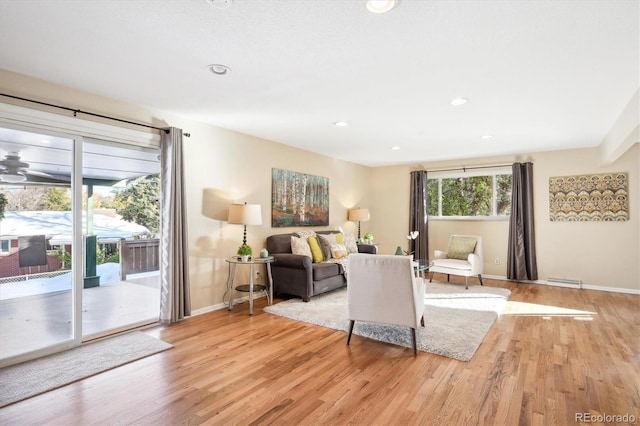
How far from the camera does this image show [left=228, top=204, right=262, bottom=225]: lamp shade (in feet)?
13.9

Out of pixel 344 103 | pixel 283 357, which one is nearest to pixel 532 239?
pixel 344 103

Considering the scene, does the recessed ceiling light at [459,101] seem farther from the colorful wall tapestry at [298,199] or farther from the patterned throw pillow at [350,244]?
the patterned throw pillow at [350,244]

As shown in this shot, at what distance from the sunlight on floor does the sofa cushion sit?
2.29 meters

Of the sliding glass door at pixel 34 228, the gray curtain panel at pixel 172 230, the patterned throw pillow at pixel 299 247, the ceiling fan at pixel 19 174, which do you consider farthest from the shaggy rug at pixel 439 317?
the ceiling fan at pixel 19 174

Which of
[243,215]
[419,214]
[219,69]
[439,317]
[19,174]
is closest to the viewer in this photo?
[219,69]

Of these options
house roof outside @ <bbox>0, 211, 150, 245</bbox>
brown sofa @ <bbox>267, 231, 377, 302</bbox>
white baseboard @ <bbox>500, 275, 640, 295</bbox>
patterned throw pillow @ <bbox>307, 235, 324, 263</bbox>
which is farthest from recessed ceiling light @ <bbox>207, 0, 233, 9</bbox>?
white baseboard @ <bbox>500, 275, 640, 295</bbox>

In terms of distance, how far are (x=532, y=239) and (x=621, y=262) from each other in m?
1.24

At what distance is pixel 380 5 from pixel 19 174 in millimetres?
3341

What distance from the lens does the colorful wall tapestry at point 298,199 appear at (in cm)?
535

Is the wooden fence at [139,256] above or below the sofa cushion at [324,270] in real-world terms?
above

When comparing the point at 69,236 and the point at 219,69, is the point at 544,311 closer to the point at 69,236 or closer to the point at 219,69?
the point at 219,69

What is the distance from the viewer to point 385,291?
3.06m

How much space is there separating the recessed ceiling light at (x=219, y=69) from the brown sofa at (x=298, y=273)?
264 centimetres

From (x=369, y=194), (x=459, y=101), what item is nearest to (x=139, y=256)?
(x=459, y=101)
